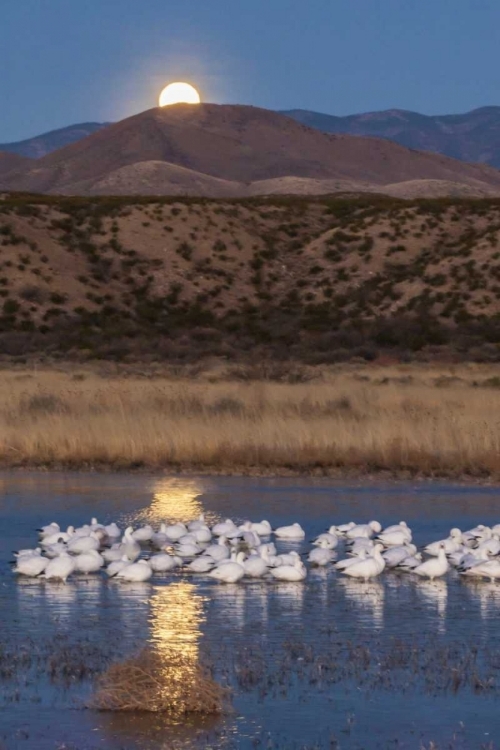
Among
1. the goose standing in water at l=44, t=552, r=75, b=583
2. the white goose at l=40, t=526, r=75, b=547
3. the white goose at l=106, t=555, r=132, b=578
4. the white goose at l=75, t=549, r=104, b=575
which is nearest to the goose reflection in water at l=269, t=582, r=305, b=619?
the white goose at l=106, t=555, r=132, b=578

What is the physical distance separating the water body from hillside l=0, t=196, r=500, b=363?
37541mm

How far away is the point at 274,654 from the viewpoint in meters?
9.20

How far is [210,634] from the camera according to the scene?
9.74 meters

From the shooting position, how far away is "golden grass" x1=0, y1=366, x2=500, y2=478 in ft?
65.1

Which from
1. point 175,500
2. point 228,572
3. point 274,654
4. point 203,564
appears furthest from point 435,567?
point 175,500

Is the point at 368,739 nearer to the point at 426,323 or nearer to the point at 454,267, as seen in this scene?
the point at 426,323

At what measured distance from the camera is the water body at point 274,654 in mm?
7426

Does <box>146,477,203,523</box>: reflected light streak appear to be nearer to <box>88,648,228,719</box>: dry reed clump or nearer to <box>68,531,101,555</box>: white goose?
<box>68,531,101,555</box>: white goose

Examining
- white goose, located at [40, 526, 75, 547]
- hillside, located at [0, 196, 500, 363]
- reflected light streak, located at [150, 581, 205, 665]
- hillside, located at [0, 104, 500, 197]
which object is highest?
hillside, located at [0, 104, 500, 197]

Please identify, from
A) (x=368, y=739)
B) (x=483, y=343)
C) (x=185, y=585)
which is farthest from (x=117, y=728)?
(x=483, y=343)

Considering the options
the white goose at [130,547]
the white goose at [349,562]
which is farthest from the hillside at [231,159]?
the white goose at [349,562]

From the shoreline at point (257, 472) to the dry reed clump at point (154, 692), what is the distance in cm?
1149

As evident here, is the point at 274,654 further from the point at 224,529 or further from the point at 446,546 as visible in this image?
the point at 224,529

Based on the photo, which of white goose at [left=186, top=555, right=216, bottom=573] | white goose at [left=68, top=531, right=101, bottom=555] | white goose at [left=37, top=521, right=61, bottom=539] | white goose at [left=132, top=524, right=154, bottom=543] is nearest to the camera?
white goose at [left=186, top=555, right=216, bottom=573]
